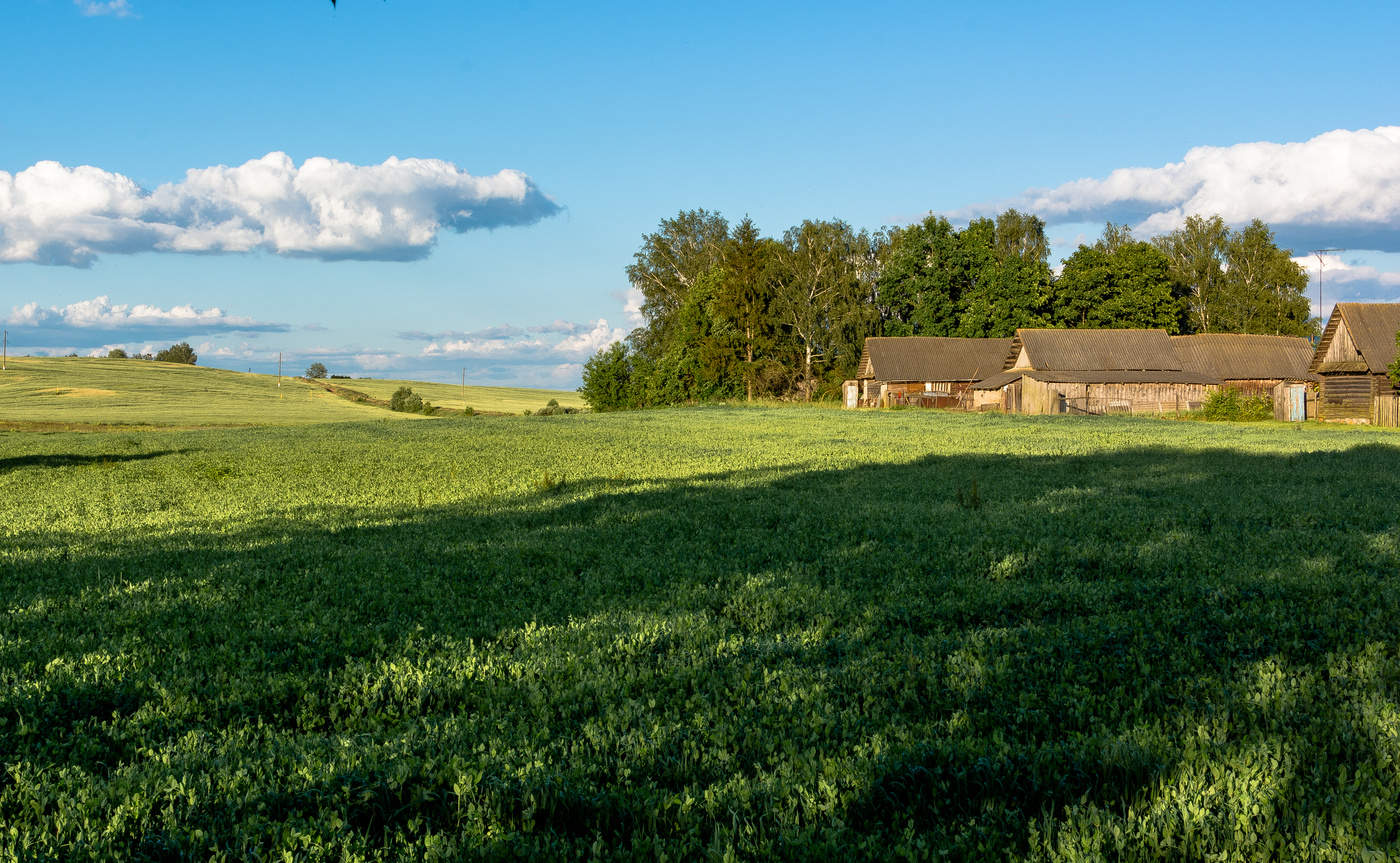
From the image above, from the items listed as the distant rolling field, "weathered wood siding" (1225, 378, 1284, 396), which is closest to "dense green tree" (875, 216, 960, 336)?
"weathered wood siding" (1225, 378, 1284, 396)

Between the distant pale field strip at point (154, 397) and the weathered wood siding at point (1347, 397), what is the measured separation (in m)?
72.1

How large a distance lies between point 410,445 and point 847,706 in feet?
102

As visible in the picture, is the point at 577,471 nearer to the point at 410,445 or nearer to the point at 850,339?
the point at 410,445

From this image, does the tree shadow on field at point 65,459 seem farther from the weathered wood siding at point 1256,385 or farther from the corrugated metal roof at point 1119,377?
the weathered wood siding at point 1256,385

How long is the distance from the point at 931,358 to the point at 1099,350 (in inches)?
563

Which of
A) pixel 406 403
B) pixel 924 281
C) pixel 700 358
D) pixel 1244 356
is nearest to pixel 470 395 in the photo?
pixel 406 403

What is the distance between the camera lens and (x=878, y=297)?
97.6m

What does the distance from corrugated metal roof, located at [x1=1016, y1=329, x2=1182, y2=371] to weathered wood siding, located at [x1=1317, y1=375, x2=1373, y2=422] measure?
55.8 feet

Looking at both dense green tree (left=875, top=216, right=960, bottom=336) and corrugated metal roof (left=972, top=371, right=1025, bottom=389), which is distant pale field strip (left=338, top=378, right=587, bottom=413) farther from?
corrugated metal roof (left=972, top=371, right=1025, bottom=389)

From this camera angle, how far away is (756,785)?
429 centimetres

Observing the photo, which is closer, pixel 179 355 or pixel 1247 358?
pixel 1247 358

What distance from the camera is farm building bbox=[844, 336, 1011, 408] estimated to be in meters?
81.2

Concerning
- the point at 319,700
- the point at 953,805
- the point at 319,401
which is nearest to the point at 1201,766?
the point at 953,805

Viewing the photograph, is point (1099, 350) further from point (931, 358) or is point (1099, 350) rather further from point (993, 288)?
point (993, 288)
